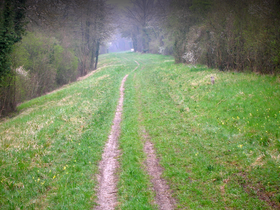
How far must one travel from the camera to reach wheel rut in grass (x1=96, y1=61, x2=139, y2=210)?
5.47 m

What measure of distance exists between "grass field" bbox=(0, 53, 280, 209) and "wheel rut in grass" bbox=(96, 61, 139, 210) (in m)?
0.20

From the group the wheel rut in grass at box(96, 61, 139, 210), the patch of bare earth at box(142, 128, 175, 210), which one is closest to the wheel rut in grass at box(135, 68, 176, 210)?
the patch of bare earth at box(142, 128, 175, 210)

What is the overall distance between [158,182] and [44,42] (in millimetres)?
24626

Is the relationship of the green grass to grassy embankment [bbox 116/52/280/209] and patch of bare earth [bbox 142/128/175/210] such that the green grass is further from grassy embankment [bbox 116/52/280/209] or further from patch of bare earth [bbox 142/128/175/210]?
patch of bare earth [bbox 142/128/175/210]

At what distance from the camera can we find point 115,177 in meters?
6.62

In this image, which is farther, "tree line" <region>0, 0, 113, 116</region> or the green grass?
"tree line" <region>0, 0, 113, 116</region>

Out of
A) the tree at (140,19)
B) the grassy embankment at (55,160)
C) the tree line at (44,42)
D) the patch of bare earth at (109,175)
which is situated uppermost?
the tree at (140,19)

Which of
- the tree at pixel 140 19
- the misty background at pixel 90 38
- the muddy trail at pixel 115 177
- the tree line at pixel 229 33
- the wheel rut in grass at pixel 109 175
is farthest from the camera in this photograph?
the tree at pixel 140 19

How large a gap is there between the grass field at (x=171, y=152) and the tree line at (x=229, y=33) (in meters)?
3.03

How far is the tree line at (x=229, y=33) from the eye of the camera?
47.3 ft

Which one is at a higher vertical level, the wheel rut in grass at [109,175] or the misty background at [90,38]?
the misty background at [90,38]

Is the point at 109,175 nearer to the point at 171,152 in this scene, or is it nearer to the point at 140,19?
the point at 171,152

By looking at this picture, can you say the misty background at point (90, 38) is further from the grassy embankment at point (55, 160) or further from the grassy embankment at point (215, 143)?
the grassy embankment at point (55, 160)

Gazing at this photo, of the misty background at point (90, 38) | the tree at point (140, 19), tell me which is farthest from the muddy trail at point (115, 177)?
the tree at point (140, 19)
